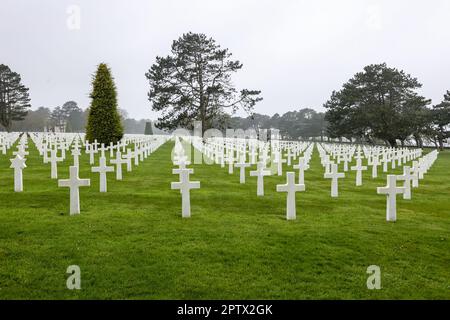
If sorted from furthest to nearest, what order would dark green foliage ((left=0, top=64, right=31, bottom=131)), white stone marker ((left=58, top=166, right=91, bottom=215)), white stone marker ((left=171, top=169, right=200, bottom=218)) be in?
dark green foliage ((left=0, top=64, right=31, bottom=131)), white stone marker ((left=171, top=169, right=200, bottom=218)), white stone marker ((left=58, top=166, right=91, bottom=215))

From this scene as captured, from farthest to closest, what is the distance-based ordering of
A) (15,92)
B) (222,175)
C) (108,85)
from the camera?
(15,92), (108,85), (222,175)

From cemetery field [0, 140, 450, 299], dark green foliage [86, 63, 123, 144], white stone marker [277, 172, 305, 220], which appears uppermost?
dark green foliage [86, 63, 123, 144]

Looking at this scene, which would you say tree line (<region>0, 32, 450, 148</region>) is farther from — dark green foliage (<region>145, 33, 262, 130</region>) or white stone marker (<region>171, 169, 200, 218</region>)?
white stone marker (<region>171, 169, 200, 218</region>)

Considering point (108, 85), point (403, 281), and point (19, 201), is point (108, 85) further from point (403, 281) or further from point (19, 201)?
point (403, 281)

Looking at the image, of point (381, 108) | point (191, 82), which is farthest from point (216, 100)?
point (381, 108)

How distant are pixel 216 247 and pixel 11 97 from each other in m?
52.6

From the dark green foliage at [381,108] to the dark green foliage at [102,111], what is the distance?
2656 cm

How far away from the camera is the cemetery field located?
4508 millimetres

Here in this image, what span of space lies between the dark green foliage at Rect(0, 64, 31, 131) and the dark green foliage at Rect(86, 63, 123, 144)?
98.3ft

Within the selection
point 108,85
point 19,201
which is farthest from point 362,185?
point 108,85

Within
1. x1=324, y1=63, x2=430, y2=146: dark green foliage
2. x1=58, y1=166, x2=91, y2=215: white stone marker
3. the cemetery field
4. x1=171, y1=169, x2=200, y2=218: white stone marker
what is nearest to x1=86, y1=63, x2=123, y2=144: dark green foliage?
the cemetery field

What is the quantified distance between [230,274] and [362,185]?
9.52 meters

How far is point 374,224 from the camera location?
24.8 feet
